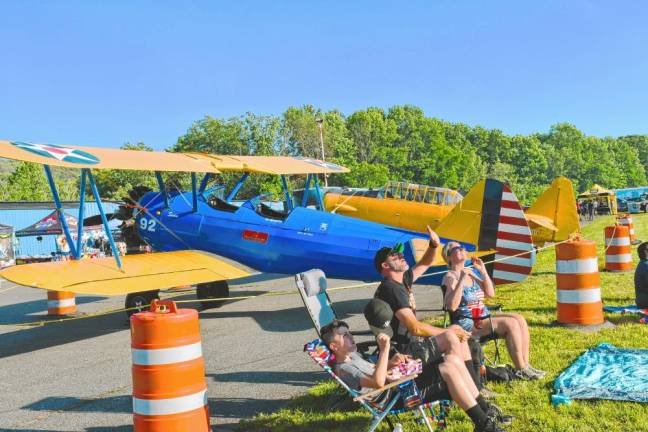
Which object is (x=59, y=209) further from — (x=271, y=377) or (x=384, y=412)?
(x=384, y=412)

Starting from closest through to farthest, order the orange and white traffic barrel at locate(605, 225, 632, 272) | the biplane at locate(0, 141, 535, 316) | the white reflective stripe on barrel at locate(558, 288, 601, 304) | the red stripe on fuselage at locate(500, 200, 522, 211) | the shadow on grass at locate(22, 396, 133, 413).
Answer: the shadow on grass at locate(22, 396, 133, 413), the white reflective stripe on barrel at locate(558, 288, 601, 304), the biplane at locate(0, 141, 535, 316), the red stripe on fuselage at locate(500, 200, 522, 211), the orange and white traffic barrel at locate(605, 225, 632, 272)

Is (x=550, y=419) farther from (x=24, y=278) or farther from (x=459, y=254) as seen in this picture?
(x=24, y=278)

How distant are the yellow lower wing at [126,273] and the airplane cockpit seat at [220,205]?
3.50 feet

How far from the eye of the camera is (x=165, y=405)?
12.3 ft

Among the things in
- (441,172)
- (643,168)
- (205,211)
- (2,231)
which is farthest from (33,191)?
(643,168)

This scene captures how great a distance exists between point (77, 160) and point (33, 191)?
237 ft

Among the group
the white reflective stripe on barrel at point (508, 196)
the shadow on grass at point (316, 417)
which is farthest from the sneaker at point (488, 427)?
the white reflective stripe on barrel at point (508, 196)

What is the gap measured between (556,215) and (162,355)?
15.4m

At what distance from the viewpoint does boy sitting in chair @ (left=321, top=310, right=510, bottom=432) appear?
3871mm

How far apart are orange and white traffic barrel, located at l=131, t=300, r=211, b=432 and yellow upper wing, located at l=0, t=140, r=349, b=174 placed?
18.7ft

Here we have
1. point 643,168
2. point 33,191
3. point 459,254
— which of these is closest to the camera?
point 459,254

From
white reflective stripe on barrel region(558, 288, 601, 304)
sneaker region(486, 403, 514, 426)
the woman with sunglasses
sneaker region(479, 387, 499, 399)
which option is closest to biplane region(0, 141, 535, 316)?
white reflective stripe on barrel region(558, 288, 601, 304)

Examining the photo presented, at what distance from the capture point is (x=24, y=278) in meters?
8.02

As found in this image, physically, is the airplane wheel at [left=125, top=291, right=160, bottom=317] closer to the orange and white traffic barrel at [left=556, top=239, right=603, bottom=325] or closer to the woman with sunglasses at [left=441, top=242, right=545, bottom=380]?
the woman with sunglasses at [left=441, top=242, right=545, bottom=380]
